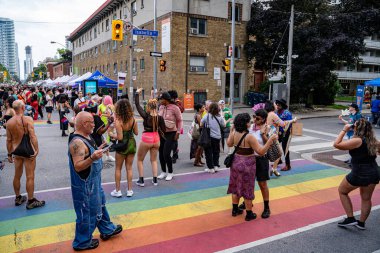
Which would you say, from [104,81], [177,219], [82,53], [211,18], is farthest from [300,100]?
[82,53]

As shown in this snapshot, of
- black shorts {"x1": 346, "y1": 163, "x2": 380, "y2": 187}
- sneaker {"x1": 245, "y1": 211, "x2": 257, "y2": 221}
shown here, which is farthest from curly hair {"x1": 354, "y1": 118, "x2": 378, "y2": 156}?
sneaker {"x1": 245, "y1": 211, "x2": 257, "y2": 221}

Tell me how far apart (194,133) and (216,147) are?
87 cm

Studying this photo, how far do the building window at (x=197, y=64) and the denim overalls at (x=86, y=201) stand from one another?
2201cm

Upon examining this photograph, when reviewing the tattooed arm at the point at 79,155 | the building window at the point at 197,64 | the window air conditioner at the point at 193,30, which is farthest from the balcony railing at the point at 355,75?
the tattooed arm at the point at 79,155

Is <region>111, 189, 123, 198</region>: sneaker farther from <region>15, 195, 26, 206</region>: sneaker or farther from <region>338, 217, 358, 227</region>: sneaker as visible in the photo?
<region>338, 217, 358, 227</region>: sneaker

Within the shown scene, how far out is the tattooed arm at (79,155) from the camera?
3600 mm

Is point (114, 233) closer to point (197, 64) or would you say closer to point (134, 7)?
point (197, 64)

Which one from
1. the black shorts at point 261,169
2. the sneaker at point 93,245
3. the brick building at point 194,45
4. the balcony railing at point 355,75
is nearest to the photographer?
the sneaker at point 93,245

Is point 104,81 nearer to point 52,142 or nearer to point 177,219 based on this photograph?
point 52,142

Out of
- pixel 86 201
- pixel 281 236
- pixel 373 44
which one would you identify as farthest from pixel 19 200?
pixel 373 44

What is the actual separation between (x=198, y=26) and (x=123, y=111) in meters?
21.1

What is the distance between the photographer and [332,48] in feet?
73.0

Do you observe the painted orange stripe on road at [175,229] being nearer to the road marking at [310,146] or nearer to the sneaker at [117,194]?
the sneaker at [117,194]

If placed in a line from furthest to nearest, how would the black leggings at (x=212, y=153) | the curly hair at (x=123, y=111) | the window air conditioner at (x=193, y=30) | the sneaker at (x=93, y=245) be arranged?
the window air conditioner at (x=193, y=30) < the black leggings at (x=212, y=153) < the curly hair at (x=123, y=111) < the sneaker at (x=93, y=245)
